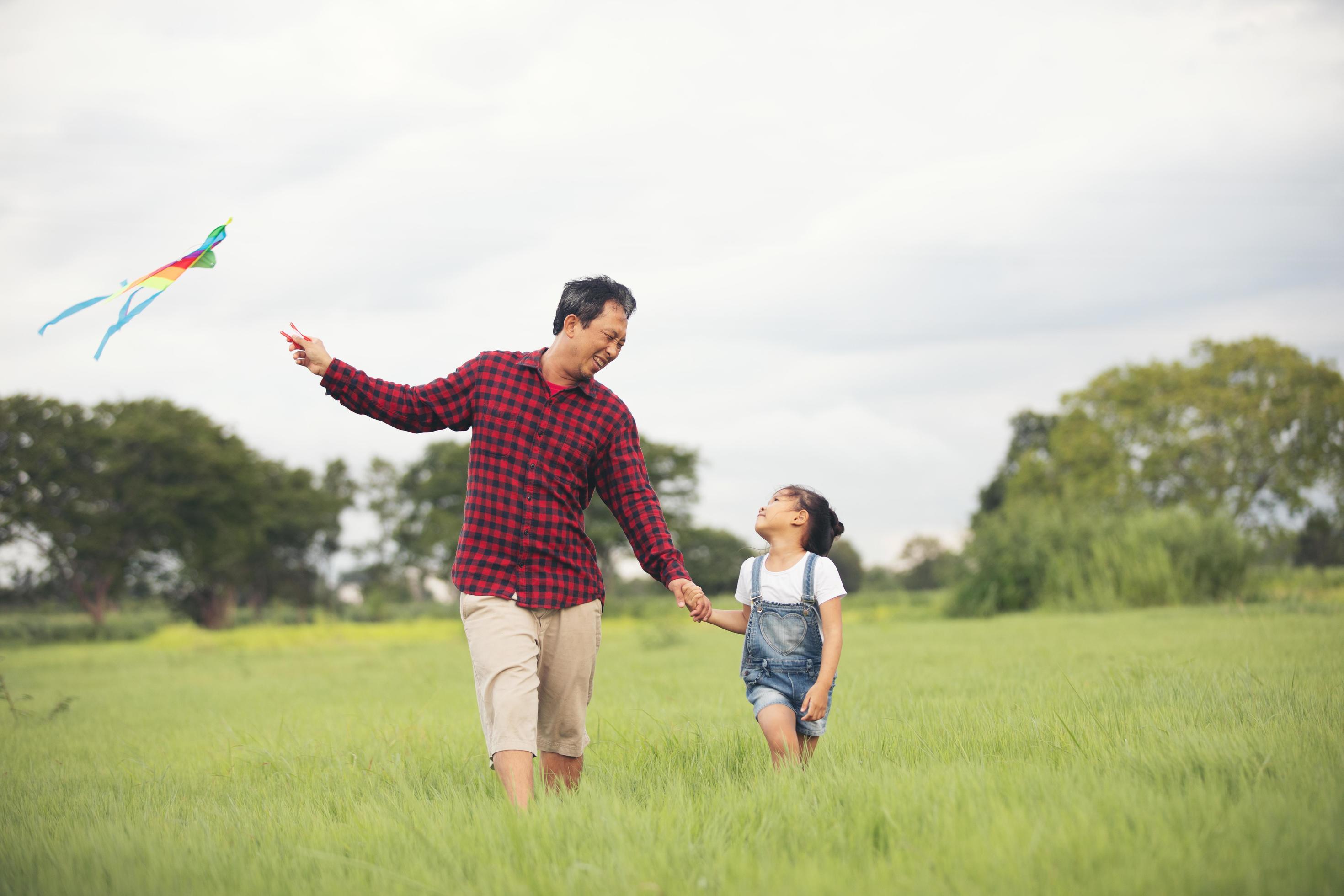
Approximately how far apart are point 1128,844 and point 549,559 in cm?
211

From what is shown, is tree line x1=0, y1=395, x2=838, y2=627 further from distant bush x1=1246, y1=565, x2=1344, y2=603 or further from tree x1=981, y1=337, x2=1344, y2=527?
distant bush x1=1246, y1=565, x2=1344, y2=603

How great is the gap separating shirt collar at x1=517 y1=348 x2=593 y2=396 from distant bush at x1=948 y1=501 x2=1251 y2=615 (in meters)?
17.1

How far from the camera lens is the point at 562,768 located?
3.84 m

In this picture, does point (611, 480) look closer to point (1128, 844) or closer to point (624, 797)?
point (624, 797)

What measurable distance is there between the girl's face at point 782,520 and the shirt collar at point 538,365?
2.91 ft

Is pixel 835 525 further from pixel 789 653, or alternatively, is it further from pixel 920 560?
pixel 920 560

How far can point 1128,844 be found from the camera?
2.51 metres

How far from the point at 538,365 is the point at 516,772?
5.05 feet

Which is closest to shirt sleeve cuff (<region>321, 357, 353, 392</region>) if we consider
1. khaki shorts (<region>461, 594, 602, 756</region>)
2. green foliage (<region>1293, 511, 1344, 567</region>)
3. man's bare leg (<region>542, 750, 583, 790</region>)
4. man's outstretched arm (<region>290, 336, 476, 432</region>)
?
man's outstretched arm (<region>290, 336, 476, 432</region>)

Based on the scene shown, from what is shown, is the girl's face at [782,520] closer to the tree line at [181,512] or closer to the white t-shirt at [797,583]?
the white t-shirt at [797,583]

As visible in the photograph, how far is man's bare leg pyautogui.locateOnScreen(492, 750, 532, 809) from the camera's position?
3346mm

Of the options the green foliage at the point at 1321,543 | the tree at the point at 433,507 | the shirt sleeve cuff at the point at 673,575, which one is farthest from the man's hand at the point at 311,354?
the green foliage at the point at 1321,543

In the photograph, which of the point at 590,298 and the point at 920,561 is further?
the point at 920,561

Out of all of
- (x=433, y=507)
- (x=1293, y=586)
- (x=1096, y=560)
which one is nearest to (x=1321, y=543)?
(x=1293, y=586)
